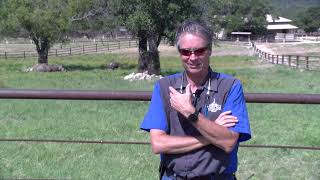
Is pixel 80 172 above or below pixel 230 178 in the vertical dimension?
below

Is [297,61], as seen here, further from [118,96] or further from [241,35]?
[241,35]

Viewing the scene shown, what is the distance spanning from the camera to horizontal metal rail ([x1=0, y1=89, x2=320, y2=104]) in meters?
3.41

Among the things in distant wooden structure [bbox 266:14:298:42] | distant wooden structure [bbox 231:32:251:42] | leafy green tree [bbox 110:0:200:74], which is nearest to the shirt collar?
leafy green tree [bbox 110:0:200:74]

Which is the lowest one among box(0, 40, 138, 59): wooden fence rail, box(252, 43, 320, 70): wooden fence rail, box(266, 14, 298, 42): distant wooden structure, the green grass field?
box(0, 40, 138, 59): wooden fence rail

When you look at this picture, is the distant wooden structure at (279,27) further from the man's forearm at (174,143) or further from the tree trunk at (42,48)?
the man's forearm at (174,143)

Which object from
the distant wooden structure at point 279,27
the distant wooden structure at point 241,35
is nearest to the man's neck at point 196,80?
the distant wooden structure at point 241,35

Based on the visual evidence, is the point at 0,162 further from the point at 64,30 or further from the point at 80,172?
the point at 64,30

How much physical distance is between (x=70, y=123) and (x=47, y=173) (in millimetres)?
5005

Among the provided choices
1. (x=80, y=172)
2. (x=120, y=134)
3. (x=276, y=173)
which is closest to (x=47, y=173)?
(x=80, y=172)

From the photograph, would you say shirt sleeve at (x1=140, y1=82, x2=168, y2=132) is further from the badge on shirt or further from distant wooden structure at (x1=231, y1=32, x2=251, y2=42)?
distant wooden structure at (x1=231, y1=32, x2=251, y2=42)

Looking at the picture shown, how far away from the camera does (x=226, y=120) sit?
2748 millimetres

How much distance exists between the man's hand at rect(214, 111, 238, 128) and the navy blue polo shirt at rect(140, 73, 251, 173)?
0.02m

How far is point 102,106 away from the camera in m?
15.4

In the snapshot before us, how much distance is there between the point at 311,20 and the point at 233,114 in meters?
141
